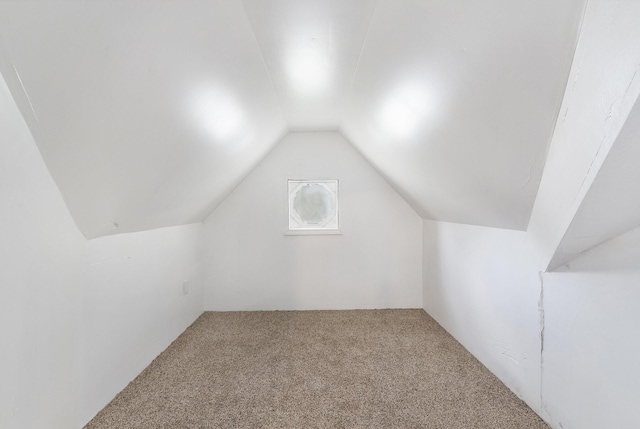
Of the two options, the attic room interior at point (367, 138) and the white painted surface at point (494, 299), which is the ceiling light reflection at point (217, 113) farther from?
the white painted surface at point (494, 299)

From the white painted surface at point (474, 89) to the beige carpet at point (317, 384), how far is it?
0.97 meters

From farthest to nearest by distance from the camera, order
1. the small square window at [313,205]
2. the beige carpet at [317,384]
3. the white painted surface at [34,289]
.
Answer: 1. the small square window at [313,205]
2. the beige carpet at [317,384]
3. the white painted surface at [34,289]

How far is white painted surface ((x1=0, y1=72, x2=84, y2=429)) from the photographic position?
93cm

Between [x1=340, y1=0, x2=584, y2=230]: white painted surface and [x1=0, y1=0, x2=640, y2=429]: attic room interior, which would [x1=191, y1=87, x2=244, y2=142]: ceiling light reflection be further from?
[x1=340, y1=0, x2=584, y2=230]: white painted surface

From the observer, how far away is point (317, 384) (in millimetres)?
1705

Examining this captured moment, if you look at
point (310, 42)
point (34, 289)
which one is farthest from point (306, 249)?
point (34, 289)

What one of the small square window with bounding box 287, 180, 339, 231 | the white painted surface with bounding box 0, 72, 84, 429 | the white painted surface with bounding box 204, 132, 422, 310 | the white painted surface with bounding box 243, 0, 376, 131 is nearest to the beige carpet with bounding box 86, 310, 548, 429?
the white painted surface with bounding box 0, 72, 84, 429

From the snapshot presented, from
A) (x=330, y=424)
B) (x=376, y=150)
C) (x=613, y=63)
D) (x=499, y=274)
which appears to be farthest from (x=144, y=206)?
(x=499, y=274)

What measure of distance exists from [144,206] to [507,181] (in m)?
1.86

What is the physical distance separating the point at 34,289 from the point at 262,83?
55.3 inches

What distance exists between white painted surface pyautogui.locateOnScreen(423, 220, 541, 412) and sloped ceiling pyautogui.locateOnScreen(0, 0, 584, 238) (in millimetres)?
182

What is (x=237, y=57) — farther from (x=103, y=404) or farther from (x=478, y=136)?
(x=103, y=404)

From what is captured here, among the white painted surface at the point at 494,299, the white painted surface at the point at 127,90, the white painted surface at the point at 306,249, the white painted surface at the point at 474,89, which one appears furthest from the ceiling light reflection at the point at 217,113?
the white painted surface at the point at 494,299

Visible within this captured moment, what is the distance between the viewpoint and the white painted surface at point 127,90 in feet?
2.45
